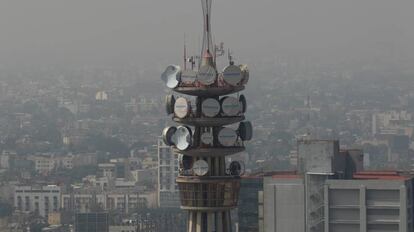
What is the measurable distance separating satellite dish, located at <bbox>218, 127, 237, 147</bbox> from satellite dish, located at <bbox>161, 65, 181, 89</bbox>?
39.1 inches

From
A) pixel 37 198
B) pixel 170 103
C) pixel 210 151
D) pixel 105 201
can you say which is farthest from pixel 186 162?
pixel 37 198

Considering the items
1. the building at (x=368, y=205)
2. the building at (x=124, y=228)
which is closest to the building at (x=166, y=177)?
the building at (x=124, y=228)

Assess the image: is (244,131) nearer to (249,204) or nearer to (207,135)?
(207,135)

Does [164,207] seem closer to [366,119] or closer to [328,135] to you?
[328,135]

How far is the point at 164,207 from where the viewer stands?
92812 millimetres

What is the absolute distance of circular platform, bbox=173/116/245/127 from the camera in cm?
2570

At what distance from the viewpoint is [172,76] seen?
25.7 meters

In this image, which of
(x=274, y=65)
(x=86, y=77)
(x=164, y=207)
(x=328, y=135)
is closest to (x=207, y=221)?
(x=164, y=207)

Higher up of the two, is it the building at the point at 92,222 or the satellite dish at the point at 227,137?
the satellite dish at the point at 227,137

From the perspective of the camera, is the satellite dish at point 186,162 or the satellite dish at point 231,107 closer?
the satellite dish at point 231,107

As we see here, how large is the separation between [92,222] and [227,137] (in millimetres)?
54620

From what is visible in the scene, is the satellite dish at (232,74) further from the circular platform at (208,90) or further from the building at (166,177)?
the building at (166,177)

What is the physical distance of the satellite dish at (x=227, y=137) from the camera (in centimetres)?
2578

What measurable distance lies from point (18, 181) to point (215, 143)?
278 ft
